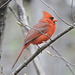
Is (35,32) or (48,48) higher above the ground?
(35,32)

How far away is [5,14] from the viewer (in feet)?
9.43

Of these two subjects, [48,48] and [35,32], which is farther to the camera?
[48,48]

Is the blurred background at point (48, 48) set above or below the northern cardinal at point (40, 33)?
below

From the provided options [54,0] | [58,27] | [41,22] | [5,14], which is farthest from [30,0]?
[5,14]

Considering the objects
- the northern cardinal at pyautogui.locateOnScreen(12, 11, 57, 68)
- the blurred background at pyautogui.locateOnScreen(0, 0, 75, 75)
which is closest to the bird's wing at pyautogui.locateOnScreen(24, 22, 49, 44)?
the northern cardinal at pyautogui.locateOnScreen(12, 11, 57, 68)

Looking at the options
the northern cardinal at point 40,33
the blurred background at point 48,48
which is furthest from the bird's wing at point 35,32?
the blurred background at point 48,48

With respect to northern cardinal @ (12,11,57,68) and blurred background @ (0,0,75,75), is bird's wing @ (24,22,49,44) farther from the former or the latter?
blurred background @ (0,0,75,75)

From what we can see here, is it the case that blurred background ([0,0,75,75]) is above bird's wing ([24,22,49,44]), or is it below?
below

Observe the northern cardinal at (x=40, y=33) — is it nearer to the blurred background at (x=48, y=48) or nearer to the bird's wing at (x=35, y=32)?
the bird's wing at (x=35, y=32)

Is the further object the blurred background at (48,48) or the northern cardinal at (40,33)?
the blurred background at (48,48)

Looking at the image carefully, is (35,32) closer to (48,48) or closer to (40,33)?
(40,33)

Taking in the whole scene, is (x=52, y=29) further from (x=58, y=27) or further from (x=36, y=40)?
(x=58, y=27)

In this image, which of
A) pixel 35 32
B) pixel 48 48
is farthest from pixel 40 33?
pixel 48 48

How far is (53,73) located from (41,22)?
121 inches
